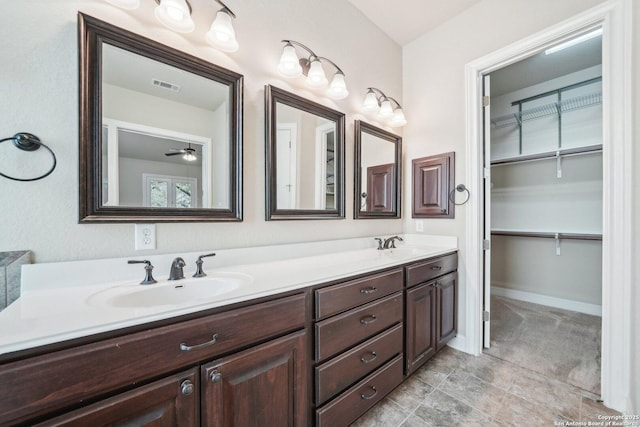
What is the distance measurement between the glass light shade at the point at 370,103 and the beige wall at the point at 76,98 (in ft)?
0.74

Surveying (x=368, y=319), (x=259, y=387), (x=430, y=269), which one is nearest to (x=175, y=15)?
(x=259, y=387)

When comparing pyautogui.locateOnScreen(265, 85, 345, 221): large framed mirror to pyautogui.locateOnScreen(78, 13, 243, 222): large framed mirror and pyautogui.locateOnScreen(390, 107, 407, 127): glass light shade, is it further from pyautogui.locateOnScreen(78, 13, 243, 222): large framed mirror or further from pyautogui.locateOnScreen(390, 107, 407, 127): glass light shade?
pyautogui.locateOnScreen(390, 107, 407, 127): glass light shade

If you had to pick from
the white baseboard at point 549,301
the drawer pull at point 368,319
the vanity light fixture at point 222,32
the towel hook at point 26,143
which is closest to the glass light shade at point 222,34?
the vanity light fixture at point 222,32

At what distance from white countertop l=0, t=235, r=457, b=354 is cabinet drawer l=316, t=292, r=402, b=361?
0.21 meters

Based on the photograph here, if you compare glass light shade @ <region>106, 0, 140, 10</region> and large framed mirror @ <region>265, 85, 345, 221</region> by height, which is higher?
glass light shade @ <region>106, 0, 140, 10</region>

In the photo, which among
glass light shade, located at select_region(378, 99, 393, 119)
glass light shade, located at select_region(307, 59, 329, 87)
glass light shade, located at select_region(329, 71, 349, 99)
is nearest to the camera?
glass light shade, located at select_region(307, 59, 329, 87)

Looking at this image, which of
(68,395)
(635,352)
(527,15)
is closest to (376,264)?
(68,395)

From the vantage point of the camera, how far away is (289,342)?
105 centimetres

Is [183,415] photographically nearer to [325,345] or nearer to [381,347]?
[325,345]

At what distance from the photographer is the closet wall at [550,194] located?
9.17ft

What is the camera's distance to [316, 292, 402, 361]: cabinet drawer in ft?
3.86

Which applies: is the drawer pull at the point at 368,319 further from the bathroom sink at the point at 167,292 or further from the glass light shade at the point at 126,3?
the glass light shade at the point at 126,3

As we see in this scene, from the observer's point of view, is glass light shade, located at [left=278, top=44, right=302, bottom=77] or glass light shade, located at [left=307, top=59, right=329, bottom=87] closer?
glass light shade, located at [left=278, top=44, right=302, bottom=77]

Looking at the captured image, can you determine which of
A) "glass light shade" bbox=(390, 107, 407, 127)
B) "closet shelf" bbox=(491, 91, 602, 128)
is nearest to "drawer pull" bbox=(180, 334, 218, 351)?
"glass light shade" bbox=(390, 107, 407, 127)
